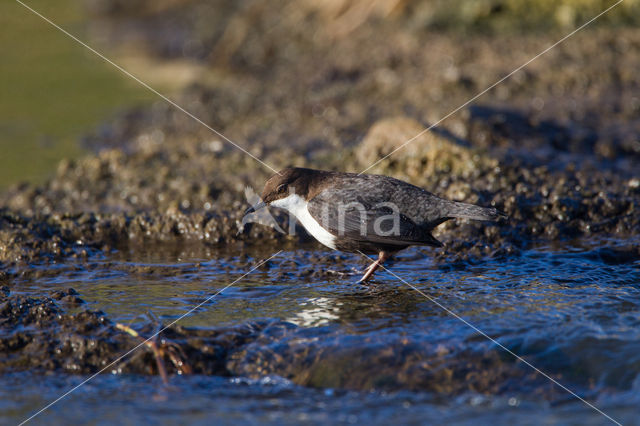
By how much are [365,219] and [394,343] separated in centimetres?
Result: 111

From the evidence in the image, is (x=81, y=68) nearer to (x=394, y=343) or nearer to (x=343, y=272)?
(x=343, y=272)

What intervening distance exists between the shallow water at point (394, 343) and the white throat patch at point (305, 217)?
30 centimetres

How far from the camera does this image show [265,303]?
475cm

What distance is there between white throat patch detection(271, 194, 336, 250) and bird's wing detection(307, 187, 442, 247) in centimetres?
5

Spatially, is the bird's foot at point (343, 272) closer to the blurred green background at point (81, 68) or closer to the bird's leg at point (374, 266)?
the bird's leg at point (374, 266)

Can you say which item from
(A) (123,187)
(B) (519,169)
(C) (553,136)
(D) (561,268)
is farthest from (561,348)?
(A) (123,187)

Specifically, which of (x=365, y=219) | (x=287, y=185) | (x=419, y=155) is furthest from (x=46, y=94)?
(x=365, y=219)

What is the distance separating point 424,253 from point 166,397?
8.04 ft

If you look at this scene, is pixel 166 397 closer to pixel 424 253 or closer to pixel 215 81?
pixel 424 253

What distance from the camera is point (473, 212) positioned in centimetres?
484

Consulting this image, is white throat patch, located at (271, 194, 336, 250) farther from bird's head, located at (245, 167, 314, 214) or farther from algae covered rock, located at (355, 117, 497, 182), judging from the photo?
algae covered rock, located at (355, 117, 497, 182)

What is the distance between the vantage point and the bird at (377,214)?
16.0 ft

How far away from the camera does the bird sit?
16.0ft

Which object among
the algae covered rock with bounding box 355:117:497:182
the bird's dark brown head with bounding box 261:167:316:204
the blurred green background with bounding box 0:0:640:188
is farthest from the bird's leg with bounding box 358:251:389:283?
the blurred green background with bounding box 0:0:640:188
